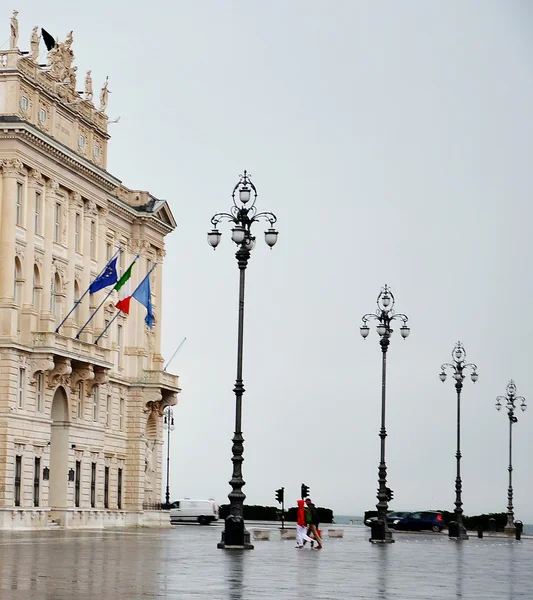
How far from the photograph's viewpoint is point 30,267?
70938 mm

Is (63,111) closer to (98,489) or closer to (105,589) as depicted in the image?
(98,489)

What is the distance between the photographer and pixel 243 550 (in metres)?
43.9

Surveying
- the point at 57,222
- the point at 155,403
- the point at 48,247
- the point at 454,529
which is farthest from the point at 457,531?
the point at 57,222

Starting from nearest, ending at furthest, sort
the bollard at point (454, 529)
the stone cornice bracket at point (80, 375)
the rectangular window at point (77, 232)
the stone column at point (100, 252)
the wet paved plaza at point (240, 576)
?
the wet paved plaza at point (240, 576), the stone cornice bracket at point (80, 375), the bollard at point (454, 529), the rectangular window at point (77, 232), the stone column at point (100, 252)

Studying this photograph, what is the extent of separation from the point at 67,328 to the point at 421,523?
3612 cm

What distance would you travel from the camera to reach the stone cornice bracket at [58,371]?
7188 cm

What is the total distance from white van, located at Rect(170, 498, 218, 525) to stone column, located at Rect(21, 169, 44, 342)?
35.6 meters

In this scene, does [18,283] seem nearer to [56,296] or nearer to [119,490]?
[56,296]

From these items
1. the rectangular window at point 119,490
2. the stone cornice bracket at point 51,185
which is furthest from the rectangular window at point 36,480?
the stone cornice bracket at point 51,185

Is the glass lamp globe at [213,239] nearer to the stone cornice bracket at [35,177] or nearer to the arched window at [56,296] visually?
the stone cornice bracket at [35,177]

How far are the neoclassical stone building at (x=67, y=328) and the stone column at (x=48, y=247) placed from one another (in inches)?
3.0

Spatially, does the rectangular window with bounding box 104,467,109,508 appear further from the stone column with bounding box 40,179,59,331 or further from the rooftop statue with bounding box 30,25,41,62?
the rooftop statue with bounding box 30,25,41,62

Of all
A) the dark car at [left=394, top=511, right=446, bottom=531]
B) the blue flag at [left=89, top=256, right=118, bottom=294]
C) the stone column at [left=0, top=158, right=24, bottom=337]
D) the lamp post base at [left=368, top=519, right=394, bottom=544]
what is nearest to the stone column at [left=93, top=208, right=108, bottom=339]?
the blue flag at [left=89, top=256, right=118, bottom=294]

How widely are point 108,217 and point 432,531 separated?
33.4m
